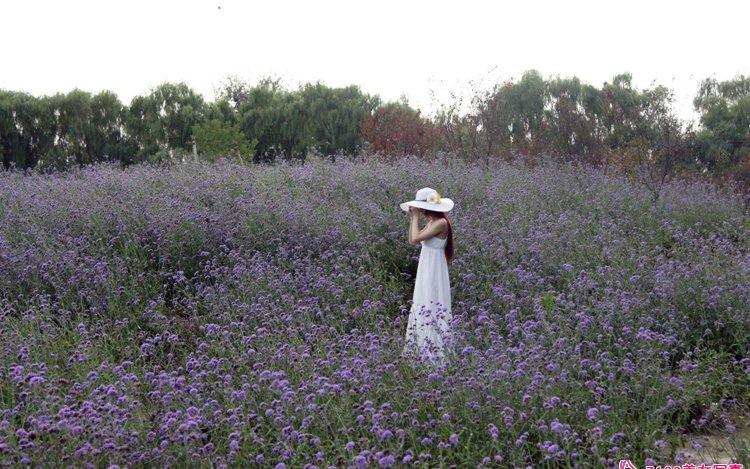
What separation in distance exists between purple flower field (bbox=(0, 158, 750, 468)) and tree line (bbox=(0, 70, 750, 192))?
5948 mm

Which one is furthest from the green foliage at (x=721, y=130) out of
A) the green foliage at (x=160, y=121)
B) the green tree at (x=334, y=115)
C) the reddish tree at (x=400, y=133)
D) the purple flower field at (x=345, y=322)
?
the green foliage at (x=160, y=121)

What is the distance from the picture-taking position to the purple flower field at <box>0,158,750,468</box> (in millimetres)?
4070

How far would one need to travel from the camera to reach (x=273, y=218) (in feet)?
29.0

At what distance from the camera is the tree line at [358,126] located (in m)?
18.4

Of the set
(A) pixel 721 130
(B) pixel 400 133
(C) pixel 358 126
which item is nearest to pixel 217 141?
(B) pixel 400 133

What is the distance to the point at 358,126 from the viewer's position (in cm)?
2648

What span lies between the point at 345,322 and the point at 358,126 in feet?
66.7

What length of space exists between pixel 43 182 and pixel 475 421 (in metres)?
8.89

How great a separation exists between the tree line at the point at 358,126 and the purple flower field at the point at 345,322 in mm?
5948

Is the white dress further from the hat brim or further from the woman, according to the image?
the hat brim

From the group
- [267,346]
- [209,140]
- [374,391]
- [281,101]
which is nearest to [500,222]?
[267,346]

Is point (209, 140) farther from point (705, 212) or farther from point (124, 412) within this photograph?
point (124, 412)

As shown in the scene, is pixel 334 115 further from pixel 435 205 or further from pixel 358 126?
pixel 435 205

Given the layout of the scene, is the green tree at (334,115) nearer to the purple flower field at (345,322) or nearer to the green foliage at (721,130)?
the green foliage at (721,130)
